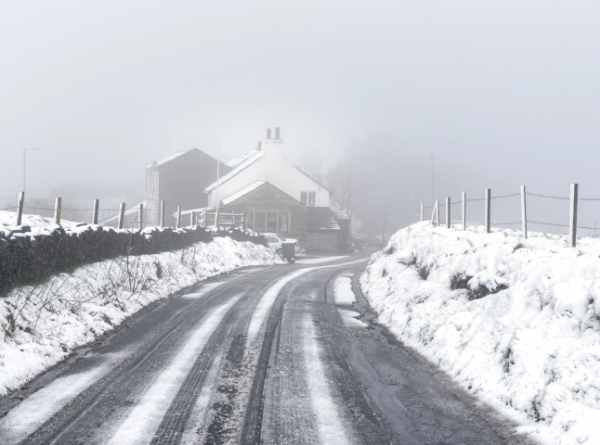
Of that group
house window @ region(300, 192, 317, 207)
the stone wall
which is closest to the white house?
house window @ region(300, 192, 317, 207)

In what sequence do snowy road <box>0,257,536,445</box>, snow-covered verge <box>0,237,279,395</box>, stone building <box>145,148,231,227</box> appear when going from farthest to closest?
stone building <box>145,148,231,227</box>
snow-covered verge <box>0,237,279,395</box>
snowy road <box>0,257,536,445</box>

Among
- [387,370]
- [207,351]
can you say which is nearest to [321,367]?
[387,370]

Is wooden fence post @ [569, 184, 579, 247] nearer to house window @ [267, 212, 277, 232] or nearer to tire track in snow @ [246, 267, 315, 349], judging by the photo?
tire track in snow @ [246, 267, 315, 349]

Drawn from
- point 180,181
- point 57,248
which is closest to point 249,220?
point 180,181

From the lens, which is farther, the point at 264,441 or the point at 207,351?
the point at 207,351

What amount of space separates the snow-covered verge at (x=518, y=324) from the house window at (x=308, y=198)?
4694 cm

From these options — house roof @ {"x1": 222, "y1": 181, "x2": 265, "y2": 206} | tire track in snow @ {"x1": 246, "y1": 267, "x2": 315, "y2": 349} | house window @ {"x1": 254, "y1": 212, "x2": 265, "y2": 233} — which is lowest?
tire track in snow @ {"x1": 246, "y1": 267, "x2": 315, "y2": 349}

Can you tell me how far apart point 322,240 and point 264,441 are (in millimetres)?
50838

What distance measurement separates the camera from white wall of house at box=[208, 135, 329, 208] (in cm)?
5600

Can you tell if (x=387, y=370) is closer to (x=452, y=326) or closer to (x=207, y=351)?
(x=452, y=326)

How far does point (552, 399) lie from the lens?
6031 mm

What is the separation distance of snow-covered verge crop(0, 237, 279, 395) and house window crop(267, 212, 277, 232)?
3352 cm

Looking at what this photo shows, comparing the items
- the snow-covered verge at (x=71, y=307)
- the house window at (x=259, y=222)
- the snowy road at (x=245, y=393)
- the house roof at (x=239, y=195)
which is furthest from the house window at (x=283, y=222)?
the snowy road at (x=245, y=393)

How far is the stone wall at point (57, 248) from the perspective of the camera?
9422 mm
